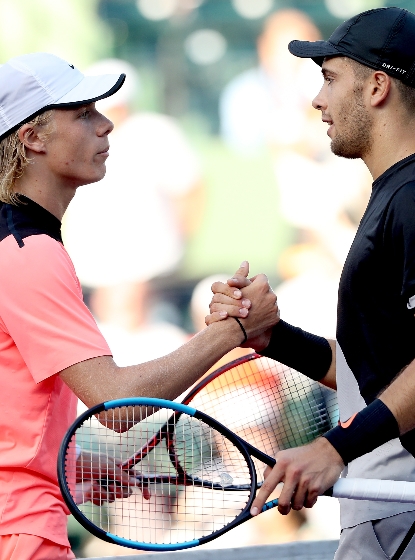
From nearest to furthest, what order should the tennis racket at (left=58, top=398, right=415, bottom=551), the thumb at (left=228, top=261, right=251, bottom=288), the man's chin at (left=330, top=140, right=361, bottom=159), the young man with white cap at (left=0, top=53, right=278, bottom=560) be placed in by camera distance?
the tennis racket at (left=58, top=398, right=415, bottom=551), the young man with white cap at (left=0, top=53, right=278, bottom=560), the man's chin at (left=330, top=140, right=361, bottom=159), the thumb at (left=228, top=261, right=251, bottom=288)

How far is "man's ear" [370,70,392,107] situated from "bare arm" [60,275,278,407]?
61 centimetres

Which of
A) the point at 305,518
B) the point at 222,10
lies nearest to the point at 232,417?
the point at 305,518

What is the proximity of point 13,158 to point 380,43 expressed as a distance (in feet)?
2.95

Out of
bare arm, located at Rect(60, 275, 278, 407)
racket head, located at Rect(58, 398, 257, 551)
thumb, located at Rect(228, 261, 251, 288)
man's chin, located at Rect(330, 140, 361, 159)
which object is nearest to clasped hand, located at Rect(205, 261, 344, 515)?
racket head, located at Rect(58, 398, 257, 551)

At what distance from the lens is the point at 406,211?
201 cm

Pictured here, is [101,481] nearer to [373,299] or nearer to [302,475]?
[302,475]

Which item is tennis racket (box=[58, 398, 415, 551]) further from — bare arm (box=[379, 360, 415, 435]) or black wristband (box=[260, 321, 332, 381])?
black wristband (box=[260, 321, 332, 381])

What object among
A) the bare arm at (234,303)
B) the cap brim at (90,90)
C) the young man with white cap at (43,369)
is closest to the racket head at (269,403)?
the bare arm at (234,303)

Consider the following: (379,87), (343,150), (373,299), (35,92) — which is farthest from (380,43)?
(35,92)

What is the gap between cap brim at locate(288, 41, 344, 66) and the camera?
234cm

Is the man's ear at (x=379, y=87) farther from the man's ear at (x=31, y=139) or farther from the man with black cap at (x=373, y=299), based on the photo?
the man's ear at (x=31, y=139)

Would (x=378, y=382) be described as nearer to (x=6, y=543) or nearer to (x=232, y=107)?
(x=6, y=543)

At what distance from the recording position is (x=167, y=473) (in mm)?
2246

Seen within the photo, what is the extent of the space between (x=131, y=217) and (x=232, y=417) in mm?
2297
